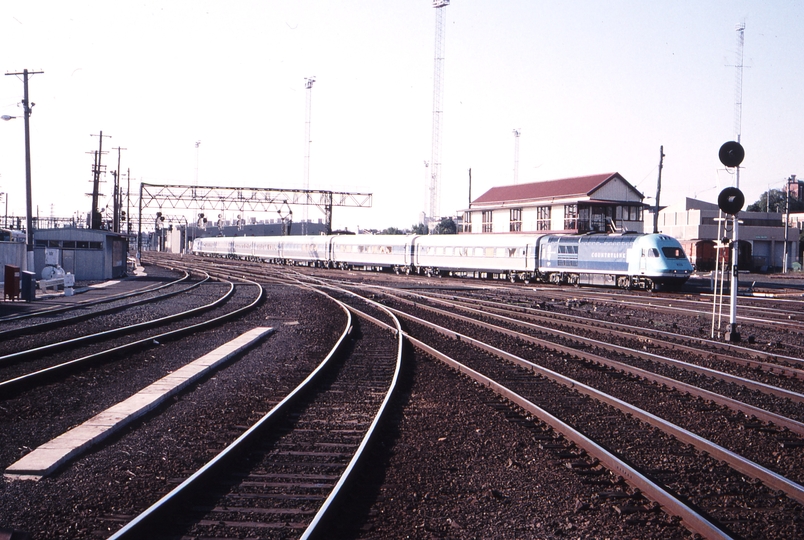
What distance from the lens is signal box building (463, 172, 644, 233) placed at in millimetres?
54562

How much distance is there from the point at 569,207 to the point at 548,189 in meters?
7.46

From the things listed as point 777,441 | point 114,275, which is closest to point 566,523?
point 777,441

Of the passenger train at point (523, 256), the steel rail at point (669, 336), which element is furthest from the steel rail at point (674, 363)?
the passenger train at point (523, 256)

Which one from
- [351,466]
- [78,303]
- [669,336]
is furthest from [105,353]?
[78,303]

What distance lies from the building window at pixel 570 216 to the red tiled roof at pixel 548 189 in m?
1.23

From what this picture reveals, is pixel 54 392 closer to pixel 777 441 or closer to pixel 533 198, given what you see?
pixel 777 441

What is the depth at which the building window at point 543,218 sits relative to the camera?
190 ft


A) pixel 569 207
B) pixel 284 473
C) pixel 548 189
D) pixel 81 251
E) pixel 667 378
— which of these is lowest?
pixel 284 473

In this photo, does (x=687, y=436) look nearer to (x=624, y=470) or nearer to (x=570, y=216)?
(x=624, y=470)

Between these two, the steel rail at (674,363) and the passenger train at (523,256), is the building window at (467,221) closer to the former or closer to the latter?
the passenger train at (523,256)

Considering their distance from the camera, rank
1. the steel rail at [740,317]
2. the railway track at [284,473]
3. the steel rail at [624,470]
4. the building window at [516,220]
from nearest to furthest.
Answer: the steel rail at [624,470] → the railway track at [284,473] → the steel rail at [740,317] → the building window at [516,220]

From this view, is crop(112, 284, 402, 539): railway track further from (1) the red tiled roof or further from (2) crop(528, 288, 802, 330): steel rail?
(1) the red tiled roof

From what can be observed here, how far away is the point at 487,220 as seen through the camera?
65.6m

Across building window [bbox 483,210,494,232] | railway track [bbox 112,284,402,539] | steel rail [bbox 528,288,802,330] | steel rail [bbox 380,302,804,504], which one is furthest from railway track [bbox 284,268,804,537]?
building window [bbox 483,210,494,232]
